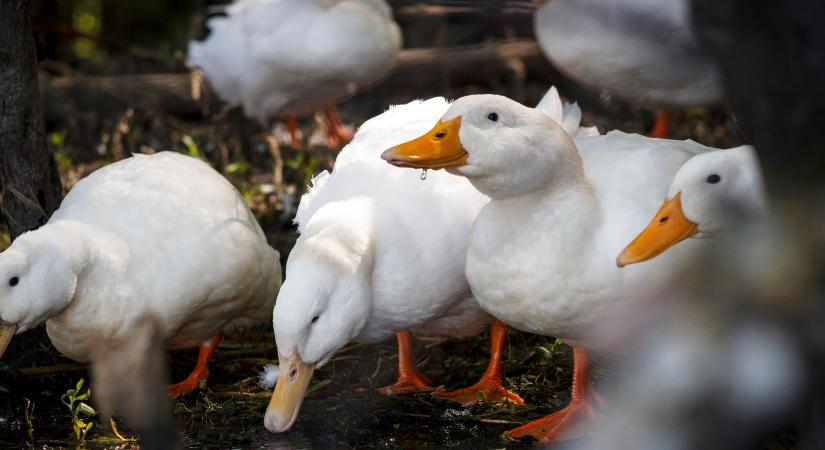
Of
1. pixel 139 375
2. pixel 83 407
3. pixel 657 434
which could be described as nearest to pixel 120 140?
pixel 83 407

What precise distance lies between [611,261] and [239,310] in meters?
1.86

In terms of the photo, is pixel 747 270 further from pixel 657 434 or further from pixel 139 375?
pixel 139 375

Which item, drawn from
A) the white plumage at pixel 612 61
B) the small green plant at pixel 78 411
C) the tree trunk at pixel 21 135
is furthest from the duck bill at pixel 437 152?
the white plumage at pixel 612 61

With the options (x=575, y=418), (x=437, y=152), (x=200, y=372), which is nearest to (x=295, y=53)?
(x=200, y=372)

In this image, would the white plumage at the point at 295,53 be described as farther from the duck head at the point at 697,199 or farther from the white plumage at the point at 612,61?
the duck head at the point at 697,199

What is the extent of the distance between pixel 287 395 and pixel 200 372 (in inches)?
49.0

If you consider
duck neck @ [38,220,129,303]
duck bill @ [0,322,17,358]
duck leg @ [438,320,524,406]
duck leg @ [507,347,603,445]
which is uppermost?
duck neck @ [38,220,129,303]

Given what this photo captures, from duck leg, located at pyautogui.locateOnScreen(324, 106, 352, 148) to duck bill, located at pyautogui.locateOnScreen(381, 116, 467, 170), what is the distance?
4266 millimetres

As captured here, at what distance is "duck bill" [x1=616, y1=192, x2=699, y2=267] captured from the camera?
3459 mm

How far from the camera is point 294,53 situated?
7.23 m

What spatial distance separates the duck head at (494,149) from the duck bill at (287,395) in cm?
78

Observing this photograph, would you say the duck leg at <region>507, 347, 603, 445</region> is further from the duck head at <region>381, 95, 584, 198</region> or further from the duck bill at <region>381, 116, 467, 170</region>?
the duck bill at <region>381, 116, 467, 170</region>

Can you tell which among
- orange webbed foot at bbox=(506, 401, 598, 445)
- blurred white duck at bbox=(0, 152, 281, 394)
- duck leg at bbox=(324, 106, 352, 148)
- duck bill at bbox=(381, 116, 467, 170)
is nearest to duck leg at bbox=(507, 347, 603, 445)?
orange webbed foot at bbox=(506, 401, 598, 445)

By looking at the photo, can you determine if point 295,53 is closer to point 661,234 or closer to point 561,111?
point 561,111
